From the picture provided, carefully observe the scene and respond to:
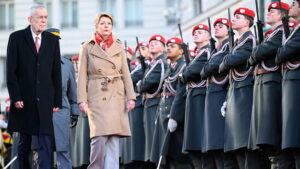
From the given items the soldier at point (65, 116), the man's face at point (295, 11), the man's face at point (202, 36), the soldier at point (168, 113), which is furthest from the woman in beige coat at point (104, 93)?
the man's face at point (295, 11)

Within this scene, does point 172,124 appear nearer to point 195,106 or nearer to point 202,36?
point 195,106

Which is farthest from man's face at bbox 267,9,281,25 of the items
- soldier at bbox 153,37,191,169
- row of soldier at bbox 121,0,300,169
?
soldier at bbox 153,37,191,169

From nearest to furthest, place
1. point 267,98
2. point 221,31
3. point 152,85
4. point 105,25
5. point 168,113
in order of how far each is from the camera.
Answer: point 267,98
point 105,25
point 221,31
point 168,113
point 152,85

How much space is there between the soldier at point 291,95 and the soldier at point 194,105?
272 centimetres

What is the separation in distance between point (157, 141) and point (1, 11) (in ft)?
84.0

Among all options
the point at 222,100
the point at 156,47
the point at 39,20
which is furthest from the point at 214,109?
the point at 156,47

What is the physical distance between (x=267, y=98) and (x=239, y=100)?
81 cm

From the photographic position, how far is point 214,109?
1162 centimetres

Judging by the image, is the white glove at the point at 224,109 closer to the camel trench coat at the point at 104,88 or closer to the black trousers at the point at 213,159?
the black trousers at the point at 213,159

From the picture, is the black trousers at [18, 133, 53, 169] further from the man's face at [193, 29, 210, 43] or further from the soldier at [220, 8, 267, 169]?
the man's face at [193, 29, 210, 43]

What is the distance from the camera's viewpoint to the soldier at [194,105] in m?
12.3

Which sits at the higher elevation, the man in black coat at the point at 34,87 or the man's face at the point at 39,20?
the man's face at the point at 39,20

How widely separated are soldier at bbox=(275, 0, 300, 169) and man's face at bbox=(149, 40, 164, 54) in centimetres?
493

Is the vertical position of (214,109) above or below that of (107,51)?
below
